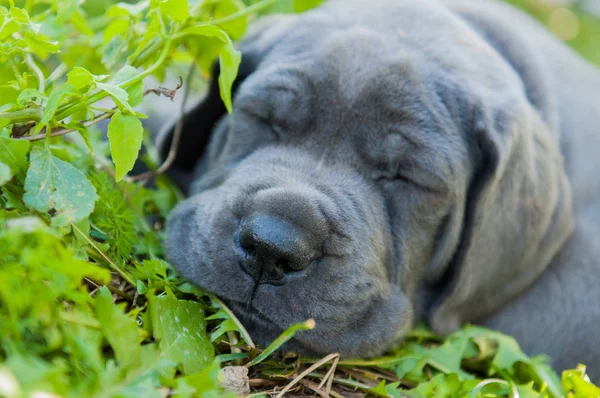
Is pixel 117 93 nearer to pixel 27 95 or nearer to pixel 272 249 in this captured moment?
pixel 27 95

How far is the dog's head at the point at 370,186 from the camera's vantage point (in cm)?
229

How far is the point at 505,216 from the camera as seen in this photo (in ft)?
9.29

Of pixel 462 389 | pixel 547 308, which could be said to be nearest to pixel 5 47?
pixel 462 389

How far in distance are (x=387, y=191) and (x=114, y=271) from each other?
1019mm

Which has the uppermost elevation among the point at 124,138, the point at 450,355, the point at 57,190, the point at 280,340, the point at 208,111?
the point at 124,138

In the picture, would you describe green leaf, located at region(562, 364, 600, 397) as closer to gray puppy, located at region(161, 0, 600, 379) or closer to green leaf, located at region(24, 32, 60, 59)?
gray puppy, located at region(161, 0, 600, 379)

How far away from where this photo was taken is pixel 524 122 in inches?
112

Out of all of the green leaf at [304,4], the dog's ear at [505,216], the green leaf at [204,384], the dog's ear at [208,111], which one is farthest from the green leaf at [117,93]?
the green leaf at [304,4]

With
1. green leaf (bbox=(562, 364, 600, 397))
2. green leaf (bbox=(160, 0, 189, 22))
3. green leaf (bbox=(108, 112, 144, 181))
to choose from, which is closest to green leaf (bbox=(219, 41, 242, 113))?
green leaf (bbox=(160, 0, 189, 22))

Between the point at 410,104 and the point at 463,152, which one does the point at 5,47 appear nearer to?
the point at 410,104

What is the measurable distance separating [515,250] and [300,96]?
1.07 m

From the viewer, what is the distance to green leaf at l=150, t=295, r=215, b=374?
1936 mm

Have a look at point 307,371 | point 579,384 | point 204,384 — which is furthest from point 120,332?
point 579,384

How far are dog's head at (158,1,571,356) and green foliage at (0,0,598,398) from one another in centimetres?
12
